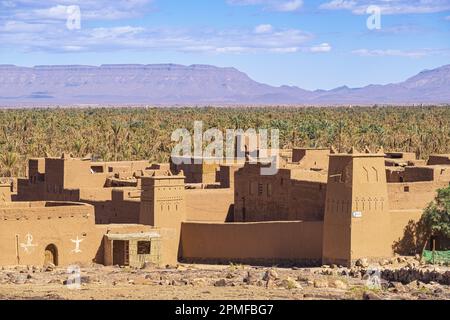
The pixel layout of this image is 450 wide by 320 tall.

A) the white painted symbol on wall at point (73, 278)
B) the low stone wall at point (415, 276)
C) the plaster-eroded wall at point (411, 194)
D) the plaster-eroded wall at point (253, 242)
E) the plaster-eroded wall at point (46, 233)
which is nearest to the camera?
the white painted symbol on wall at point (73, 278)

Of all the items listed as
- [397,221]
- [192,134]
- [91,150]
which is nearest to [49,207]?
[397,221]

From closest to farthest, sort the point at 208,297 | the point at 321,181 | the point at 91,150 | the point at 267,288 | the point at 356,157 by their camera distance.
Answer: the point at 208,297
the point at 267,288
the point at 356,157
the point at 321,181
the point at 91,150

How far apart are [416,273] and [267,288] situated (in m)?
6.03

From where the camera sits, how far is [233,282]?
3541cm

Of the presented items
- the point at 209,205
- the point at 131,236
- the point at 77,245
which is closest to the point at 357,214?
the point at 131,236

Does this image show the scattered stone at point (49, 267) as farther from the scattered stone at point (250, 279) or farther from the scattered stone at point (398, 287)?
the scattered stone at point (398, 287)

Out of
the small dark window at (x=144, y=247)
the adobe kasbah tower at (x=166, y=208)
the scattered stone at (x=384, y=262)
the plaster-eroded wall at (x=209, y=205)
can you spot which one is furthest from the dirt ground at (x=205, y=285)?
the plaster-eroded wall at (x=209, y=205)

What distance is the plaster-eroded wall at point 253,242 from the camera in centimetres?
4219

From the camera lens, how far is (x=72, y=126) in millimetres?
99125

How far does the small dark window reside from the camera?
41.6 metres

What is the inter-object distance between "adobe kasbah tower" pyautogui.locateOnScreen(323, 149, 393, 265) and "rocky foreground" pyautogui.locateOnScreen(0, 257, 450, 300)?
2.09 feet

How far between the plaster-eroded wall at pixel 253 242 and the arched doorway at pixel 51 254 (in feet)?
17.6

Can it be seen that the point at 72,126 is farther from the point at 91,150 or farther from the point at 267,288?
the point at 267,288

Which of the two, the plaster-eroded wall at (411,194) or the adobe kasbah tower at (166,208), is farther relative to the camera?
the plaster-eroded wall at (411,194)
